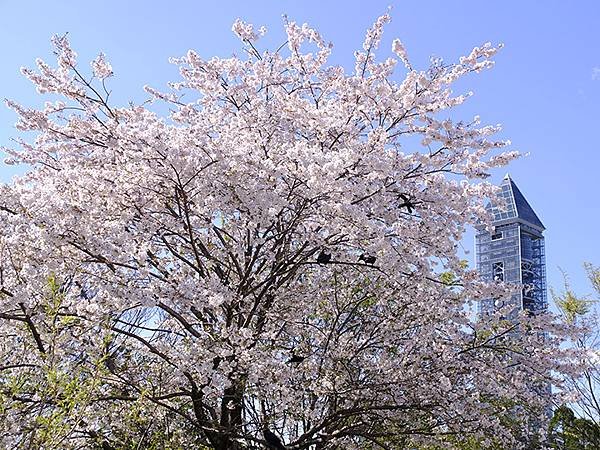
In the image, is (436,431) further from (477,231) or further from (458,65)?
(458,65)

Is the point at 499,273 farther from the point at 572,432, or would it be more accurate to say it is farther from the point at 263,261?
the point at 572,432

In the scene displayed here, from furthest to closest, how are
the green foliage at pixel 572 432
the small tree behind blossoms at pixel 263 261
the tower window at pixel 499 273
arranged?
the green foliage at pixel 572 432, the tower window at pixel 499 273, the small tree behind blossoms at pixel 263 261

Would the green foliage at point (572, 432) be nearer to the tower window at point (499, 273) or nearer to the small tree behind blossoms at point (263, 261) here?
the tower window at point (499, 273)

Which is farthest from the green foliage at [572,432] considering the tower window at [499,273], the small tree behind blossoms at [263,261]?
the small tree behind blossoms at [263,261]

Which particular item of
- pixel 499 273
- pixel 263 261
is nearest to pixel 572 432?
pixel 499 273

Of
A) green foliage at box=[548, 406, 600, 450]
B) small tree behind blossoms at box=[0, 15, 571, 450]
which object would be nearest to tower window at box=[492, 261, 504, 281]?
small tree behind blossoms at box=[0, 15, 571, 450]

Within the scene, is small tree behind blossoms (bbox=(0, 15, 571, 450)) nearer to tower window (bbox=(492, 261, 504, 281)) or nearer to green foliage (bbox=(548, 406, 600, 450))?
tower window (bbox=(492, 261, 504, 281))

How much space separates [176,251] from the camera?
6.87 meters

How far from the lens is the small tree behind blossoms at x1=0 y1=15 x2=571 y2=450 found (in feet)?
17.9

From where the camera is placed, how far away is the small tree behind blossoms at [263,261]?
545 cm

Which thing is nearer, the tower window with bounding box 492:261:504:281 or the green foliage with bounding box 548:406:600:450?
the tower window with bounding box 492:261:504:281

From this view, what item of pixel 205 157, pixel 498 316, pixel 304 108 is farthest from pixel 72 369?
pixel 498 316

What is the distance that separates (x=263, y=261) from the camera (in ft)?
21.8

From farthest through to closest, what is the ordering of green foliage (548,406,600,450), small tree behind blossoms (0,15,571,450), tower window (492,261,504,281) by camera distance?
green foliage (548,406,600,450) → tower window (492,261,504,281) → small tree behind blossoms (0,15,571,450)
